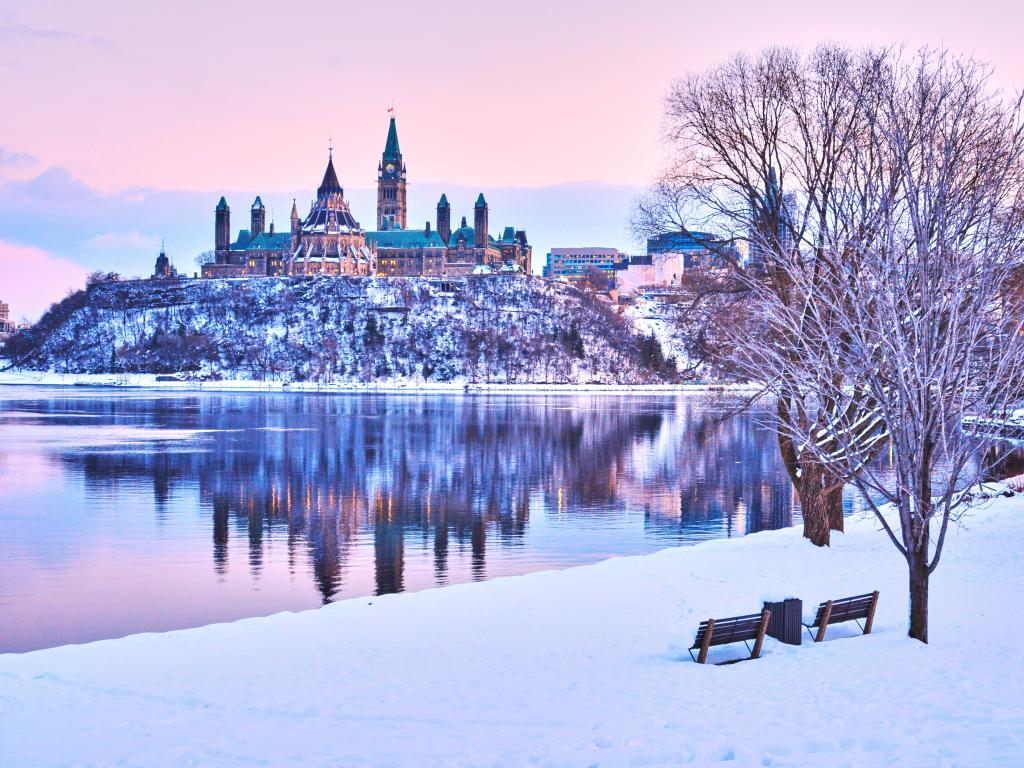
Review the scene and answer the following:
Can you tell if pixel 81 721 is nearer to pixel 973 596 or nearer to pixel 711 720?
pixel 711 720

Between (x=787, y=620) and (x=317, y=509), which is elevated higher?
(x=787, y=620)

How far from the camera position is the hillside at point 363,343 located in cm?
17112

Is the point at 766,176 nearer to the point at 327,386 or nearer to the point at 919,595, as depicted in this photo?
the point at 919,595

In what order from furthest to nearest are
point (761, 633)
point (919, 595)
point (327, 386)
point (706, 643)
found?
point (327, 386) < point (919, 595) < point (761, 633) < point (706, 643)

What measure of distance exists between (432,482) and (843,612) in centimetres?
2871

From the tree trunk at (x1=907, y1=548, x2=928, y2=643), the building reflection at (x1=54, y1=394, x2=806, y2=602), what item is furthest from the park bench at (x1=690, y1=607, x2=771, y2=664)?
the building reflection at (x1=54, y1=394, x2=806, y2=602)

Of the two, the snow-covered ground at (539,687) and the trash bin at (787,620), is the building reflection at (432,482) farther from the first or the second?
the trash bin at (787,620)

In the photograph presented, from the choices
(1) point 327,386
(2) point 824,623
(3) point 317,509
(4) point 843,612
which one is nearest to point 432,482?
(3) point 317,509

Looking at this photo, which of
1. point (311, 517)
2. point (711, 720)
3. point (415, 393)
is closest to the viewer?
point (711, 720)

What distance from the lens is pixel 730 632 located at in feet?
46.0

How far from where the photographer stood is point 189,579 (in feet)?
78.5

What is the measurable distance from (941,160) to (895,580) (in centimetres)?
809

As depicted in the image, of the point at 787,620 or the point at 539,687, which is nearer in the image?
the point at 539,687

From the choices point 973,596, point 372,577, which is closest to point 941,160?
point 973,596
